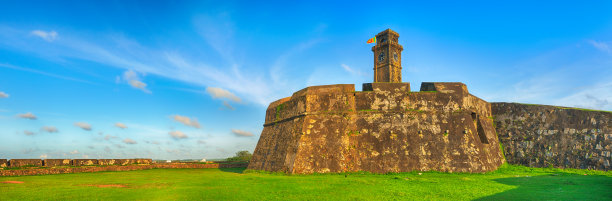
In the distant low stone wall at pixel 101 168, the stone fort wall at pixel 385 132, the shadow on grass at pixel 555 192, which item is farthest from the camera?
the distant low stone wall at pixel 101 168

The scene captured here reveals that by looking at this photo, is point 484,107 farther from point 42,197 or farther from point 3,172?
point 3,172

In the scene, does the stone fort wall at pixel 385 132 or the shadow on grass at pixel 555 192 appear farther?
the stone fort wall at pixel 385 132

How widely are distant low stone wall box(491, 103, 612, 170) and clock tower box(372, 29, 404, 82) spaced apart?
2653cm

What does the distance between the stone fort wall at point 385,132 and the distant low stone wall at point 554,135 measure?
1.90 meters

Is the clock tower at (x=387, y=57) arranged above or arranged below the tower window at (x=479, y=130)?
above

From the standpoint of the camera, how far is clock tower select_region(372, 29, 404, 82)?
4606 centimetres

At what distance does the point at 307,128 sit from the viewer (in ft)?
52.3

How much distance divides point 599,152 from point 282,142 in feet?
52.8

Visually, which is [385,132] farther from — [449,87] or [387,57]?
[387,57]

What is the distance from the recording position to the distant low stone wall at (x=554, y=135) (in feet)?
53.8

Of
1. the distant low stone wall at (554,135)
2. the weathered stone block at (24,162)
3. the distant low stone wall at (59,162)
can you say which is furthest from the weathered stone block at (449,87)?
the weathered stone block at (24,162)

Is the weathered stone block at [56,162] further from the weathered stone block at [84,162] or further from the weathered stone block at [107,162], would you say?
the weathered stone block at [107,162]

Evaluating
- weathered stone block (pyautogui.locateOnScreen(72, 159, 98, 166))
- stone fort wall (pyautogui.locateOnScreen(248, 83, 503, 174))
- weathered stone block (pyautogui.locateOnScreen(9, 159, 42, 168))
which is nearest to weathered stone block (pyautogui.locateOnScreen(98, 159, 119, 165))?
weathered stone block (pyautogui.locateOnScreen(72, 159, 98, 166))

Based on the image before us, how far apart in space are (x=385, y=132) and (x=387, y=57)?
1308 inches
